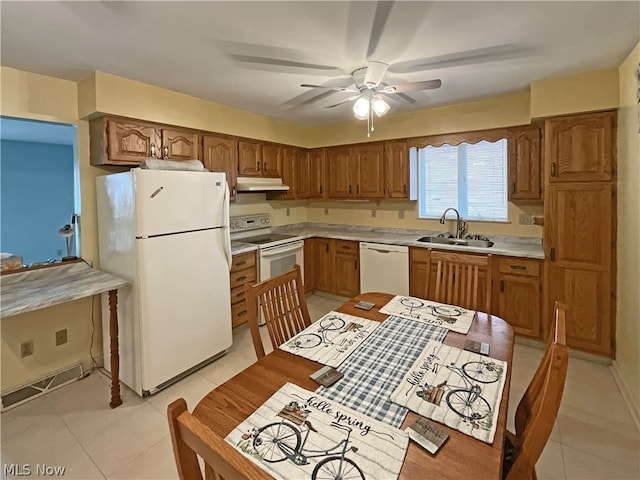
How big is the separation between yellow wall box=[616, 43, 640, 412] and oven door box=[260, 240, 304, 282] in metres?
3.09

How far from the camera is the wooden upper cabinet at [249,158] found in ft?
12.2

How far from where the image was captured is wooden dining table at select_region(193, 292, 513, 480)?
848 millimetres

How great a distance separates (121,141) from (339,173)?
2614 millimetres

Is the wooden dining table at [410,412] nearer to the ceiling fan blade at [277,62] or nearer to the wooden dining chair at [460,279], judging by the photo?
the wooden dining chair at [460,279]

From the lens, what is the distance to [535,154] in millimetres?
3117

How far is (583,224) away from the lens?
2.76 meters

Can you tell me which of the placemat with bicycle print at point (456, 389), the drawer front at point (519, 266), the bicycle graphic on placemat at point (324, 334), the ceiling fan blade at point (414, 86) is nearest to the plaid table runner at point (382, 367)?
the placemat with bicycle print at point (456, 389)

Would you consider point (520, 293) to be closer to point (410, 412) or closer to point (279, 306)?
point (279, 306)

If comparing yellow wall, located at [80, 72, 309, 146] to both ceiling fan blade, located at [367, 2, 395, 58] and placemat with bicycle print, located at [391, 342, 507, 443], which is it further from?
placemat with bicycle print, located at [391, 342, 507, 443]

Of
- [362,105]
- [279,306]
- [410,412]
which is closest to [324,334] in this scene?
[279,306]

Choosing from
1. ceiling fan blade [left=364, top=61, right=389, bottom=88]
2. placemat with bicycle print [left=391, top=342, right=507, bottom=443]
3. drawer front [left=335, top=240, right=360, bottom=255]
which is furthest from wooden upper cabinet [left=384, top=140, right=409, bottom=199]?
placemat with bicycle print [left=391, top=342, right=507, bottom=443]

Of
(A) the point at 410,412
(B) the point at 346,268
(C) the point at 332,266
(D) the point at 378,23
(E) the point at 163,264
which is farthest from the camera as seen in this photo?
(C) the point at 332,266

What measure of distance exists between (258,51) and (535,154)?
8.85 ft

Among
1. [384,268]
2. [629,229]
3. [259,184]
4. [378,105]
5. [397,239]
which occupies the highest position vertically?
[378,105]
